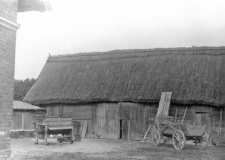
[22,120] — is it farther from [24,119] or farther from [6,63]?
[6,63]

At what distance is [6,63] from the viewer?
10.5 metres

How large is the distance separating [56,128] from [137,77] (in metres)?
8.99

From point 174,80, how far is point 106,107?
5297mm

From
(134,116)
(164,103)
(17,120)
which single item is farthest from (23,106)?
(164,103)

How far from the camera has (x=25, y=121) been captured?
2698 cm

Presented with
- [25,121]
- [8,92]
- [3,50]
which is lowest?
[25,121]

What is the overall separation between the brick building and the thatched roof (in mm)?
14688

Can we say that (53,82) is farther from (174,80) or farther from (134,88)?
(174,80)

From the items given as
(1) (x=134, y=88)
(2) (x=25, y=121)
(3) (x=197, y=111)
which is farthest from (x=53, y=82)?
(3) (x=197, y=111)

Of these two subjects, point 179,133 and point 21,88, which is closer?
point 179,133

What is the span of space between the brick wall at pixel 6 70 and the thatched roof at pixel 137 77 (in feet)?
48.2

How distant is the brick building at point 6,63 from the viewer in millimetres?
10234

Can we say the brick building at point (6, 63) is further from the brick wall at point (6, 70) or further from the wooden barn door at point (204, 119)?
the wooden barn door at point (204, 119)

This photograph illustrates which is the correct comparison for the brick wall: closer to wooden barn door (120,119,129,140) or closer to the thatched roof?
the thatched roof
